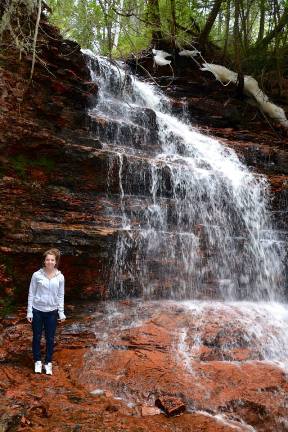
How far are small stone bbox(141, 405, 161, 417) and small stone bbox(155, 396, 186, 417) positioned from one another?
0.28ft

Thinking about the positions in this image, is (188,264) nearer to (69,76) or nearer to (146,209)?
(146,209)

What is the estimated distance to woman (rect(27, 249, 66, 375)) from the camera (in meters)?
5.36

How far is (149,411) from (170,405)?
280 millimetres

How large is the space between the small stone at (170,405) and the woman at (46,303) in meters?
1.62

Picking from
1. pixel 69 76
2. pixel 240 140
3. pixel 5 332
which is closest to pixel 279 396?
pixel 5 332

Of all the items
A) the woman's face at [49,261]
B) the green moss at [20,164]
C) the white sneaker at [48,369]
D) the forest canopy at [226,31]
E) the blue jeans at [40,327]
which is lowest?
the white sneaker at [48,369]

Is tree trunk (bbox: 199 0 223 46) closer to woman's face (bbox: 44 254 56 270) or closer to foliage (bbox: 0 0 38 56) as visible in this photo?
foliage (bbox: 0 0 38 56)

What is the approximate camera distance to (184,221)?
9.67 metres

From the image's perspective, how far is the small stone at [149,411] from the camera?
15.5 ft

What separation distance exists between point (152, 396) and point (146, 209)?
4.94 meters

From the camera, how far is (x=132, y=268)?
8.52 meters

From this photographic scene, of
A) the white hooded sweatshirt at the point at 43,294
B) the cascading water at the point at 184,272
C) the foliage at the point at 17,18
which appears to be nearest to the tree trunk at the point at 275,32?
the cascading water at the point at 184,272

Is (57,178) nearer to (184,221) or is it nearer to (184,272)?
(184,221)

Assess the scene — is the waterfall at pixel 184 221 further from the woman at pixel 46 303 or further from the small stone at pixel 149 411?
the small stone at pixel 149 411
